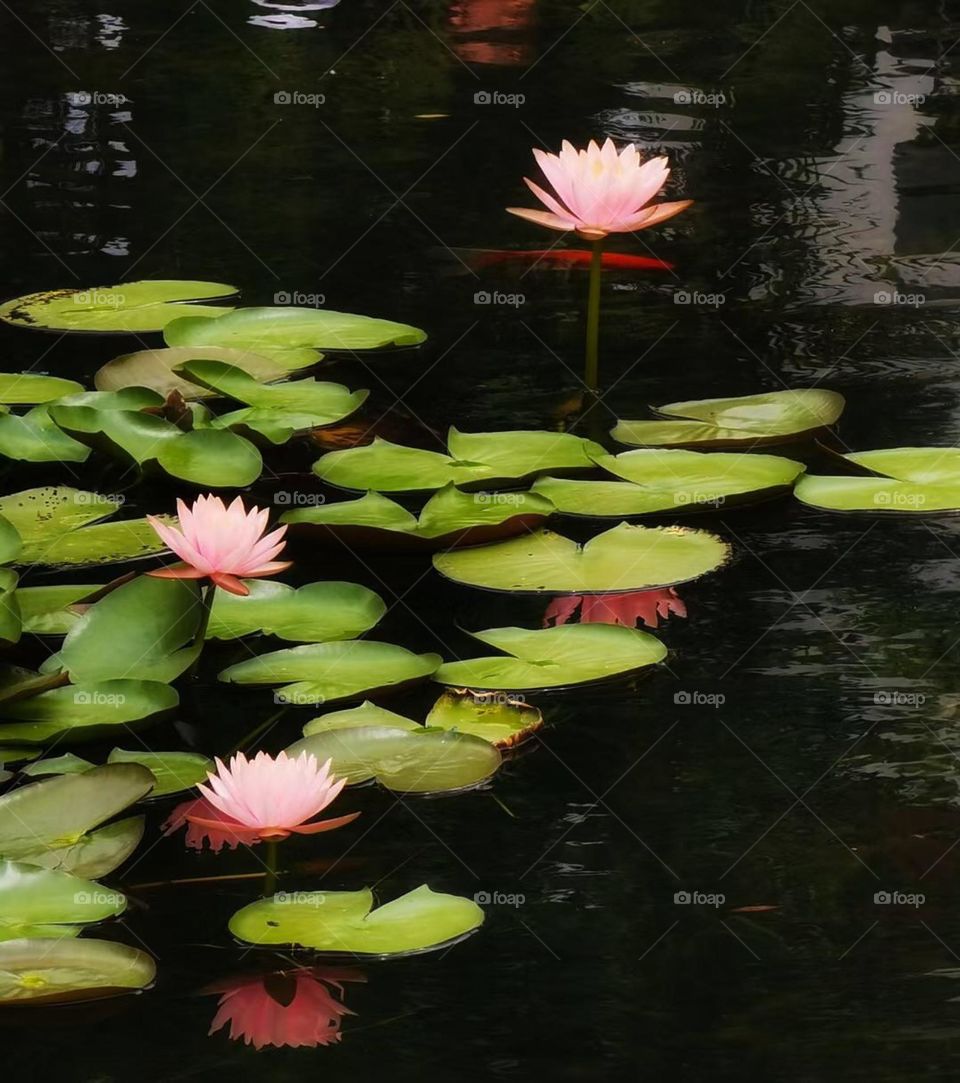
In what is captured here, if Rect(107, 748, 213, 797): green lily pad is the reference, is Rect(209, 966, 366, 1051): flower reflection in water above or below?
below

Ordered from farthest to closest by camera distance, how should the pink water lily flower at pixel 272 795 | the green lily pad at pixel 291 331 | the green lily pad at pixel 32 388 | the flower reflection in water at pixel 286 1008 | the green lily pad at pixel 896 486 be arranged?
1. the green lily pad at pixel 291 331
2. the green lily pad at pixel 32 388
3. the green lily pad at pixel 896 486
4. the pink water lily flower at pixel 272 795
5. the flower reflection in water at pixel 286 1008

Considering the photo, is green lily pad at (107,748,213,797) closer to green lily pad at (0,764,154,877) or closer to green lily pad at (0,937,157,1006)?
green lily pad at (0,764,154,877)

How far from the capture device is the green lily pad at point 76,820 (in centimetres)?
151

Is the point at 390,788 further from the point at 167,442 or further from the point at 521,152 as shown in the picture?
the point at 521,152

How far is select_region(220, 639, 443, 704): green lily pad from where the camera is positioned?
5.80 ft

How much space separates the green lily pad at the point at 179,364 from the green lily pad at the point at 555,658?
0.82 m

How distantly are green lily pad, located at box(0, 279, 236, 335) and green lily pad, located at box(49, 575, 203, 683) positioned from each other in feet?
2.93

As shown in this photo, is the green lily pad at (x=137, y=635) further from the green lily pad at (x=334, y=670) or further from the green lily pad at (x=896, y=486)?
the green lily pad at (x=896, y=486)

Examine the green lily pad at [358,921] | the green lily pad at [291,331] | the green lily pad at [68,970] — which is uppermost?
the green lily pad at [291,331]

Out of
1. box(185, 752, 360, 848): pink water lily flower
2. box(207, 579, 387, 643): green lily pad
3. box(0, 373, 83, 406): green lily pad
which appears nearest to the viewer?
box(185, 752, 360, 848): pink water lily flower

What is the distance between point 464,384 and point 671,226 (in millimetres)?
743

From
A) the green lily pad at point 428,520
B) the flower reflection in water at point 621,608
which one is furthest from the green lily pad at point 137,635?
the flower reflection in water at point 621,608

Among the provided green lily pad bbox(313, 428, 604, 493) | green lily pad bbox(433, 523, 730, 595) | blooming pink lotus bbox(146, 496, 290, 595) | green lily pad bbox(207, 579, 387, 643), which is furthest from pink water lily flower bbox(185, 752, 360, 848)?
green lily pad bbox(313, 428, 604, 493)

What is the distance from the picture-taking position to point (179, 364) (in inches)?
101
